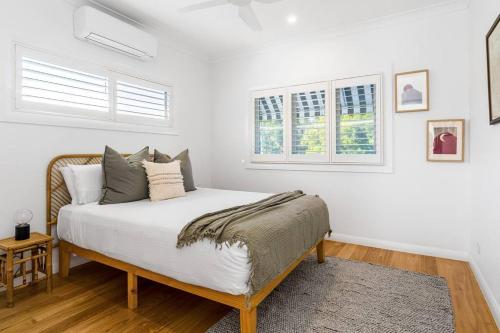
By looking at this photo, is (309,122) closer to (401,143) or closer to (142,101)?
(401,143)

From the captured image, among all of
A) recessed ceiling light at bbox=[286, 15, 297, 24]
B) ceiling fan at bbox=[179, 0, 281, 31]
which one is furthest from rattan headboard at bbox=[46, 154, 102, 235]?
recessed ceiling light at bbox=[286, 15, 297, 24]

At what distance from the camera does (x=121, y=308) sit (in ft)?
6.89

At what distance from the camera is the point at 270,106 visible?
4156 mm

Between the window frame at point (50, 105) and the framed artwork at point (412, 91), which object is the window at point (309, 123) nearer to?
the framed artwork at point (412, 91)

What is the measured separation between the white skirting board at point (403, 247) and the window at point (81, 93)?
2.83 meters

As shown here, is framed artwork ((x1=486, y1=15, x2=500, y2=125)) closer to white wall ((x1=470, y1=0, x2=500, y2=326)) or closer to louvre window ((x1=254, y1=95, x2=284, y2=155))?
white wall ((x1=470, y1=0, x2=500, y2=326))

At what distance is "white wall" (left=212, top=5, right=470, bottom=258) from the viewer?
2.97 metres

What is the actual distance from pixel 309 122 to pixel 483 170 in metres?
1.97

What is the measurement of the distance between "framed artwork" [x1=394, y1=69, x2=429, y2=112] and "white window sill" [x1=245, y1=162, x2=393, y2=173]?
70 cm

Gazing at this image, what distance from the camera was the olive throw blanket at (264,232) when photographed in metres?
1.63

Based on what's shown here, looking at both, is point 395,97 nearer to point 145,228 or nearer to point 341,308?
point 341,308

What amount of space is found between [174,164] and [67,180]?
0.99 metres

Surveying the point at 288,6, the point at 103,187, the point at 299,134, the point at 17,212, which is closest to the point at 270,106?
the point at 299,134

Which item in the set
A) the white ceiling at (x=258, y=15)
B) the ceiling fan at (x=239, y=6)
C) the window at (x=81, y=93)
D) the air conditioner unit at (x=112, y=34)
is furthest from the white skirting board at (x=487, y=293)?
the air conditioner unit at (x=112, y=34)
